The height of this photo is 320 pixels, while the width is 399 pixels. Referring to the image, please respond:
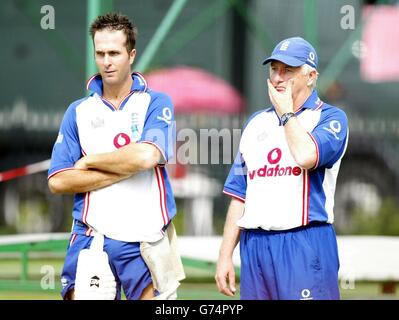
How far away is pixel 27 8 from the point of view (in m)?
16.1

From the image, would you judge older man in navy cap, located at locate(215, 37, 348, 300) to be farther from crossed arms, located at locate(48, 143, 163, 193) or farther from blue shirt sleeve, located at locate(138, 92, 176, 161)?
crossed arms, located at locate(48, 143, 163, 193)

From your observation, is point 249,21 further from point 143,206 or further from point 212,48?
point 143,206

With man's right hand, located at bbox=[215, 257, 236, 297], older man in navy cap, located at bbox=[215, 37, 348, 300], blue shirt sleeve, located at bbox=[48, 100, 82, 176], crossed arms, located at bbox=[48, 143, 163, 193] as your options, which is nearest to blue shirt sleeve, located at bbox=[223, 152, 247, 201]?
older man in navy cap, located at bbox=[215, 37, 348, 300]

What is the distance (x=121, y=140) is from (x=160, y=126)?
19cm

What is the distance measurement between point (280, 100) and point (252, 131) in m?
0.27

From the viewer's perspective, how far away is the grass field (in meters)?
9.48

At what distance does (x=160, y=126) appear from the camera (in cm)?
546

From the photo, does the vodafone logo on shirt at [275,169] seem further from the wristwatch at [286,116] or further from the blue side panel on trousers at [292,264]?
the blue side panel on trousers at [292,264]

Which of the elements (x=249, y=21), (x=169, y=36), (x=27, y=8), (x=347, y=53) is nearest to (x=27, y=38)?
(x=27, y=8)

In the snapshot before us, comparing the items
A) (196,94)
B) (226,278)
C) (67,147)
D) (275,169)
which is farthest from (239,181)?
(196,94)

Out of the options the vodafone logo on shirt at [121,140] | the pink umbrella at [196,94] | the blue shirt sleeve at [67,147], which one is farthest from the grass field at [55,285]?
the pink umbrella at [196,94]

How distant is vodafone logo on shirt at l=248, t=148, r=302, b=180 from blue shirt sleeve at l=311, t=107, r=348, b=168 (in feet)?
0.40

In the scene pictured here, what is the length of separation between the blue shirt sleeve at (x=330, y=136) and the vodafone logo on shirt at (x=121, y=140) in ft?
2.80

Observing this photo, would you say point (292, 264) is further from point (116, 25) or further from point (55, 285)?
point (55, 285)
